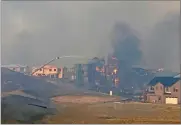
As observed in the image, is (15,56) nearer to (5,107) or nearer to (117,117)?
(5,107)

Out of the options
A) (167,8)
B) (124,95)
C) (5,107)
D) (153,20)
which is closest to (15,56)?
(5,107)

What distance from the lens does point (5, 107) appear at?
1.45 m

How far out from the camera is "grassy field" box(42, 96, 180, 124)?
4.68 ft

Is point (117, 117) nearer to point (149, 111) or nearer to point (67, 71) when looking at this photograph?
point (149, 111)

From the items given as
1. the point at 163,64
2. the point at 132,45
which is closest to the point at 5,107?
the point at 132,45

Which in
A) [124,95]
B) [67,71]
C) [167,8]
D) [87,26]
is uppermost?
[167,8]

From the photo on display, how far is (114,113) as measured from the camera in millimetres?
1433

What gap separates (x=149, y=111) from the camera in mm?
1428

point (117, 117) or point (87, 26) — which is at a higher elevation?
point (87, 26)

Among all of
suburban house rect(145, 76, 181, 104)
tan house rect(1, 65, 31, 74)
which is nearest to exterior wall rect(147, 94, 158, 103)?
suburban house rect(145, 76, 181, 104)

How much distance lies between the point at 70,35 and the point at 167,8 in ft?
2.14

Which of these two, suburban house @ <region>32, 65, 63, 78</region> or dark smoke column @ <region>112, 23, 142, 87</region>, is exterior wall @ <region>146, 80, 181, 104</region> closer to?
dark smoke column @ <region>112, 23, 142, 87</region>

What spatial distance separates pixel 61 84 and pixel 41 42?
304mm

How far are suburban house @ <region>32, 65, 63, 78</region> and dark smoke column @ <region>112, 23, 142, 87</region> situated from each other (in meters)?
0.37
